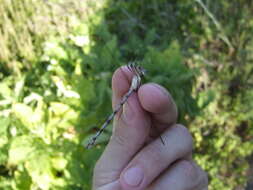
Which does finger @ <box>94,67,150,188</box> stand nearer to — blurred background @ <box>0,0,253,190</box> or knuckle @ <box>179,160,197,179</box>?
knuckle @ <box>179,160,197,179</box>

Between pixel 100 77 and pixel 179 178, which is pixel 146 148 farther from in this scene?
pixel 100 77

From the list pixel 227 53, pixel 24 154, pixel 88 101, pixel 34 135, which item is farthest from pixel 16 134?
pixel 227 53

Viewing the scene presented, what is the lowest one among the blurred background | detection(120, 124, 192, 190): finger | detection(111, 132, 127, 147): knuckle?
the blurred background

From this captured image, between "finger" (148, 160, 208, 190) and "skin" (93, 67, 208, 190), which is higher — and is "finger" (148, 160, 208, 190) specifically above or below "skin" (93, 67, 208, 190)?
below

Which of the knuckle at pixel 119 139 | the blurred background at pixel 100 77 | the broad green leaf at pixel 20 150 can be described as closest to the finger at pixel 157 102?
the knuckle at pixel 119 139

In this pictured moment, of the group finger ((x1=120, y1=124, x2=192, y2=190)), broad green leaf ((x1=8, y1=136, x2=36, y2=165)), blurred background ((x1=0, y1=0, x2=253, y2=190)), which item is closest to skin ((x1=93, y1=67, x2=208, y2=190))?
finger ((x1=120, y1=124, x2=192, y2=190))

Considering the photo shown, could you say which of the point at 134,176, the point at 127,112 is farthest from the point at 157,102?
the point at 134,176

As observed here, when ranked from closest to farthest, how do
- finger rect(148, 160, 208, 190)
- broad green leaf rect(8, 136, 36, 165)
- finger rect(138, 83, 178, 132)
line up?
finger rect(138, 83, 178, 132) → finger rect(148, 160, 208, 190) → broad green leaf rect(8, 136, 36, 165)

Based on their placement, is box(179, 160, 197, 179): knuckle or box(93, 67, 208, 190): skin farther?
box(179, 160, 197, 179): knuckle
